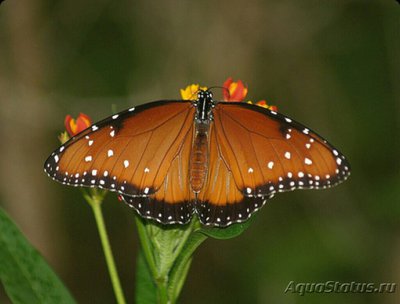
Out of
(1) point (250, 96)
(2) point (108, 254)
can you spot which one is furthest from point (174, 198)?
(1) point (250, 96)

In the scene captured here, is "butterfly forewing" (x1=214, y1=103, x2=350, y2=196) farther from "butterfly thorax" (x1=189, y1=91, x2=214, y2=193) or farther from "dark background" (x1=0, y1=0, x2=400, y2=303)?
"dark background" (x1=0, y1=0, x2=400, y2=303)

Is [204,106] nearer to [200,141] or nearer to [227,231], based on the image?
[200,141]

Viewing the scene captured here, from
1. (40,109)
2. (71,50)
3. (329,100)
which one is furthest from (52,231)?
(329,100)

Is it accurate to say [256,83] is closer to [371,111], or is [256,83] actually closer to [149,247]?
[371,111]

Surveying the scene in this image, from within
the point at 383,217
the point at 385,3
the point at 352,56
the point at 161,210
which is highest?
the point at 385,3

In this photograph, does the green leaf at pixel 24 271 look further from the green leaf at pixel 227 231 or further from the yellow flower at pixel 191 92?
the yellow flower at pixel 191 92

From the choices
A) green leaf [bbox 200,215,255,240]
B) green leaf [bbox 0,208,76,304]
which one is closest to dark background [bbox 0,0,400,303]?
green leaf [bbox 200,215,255,240]
